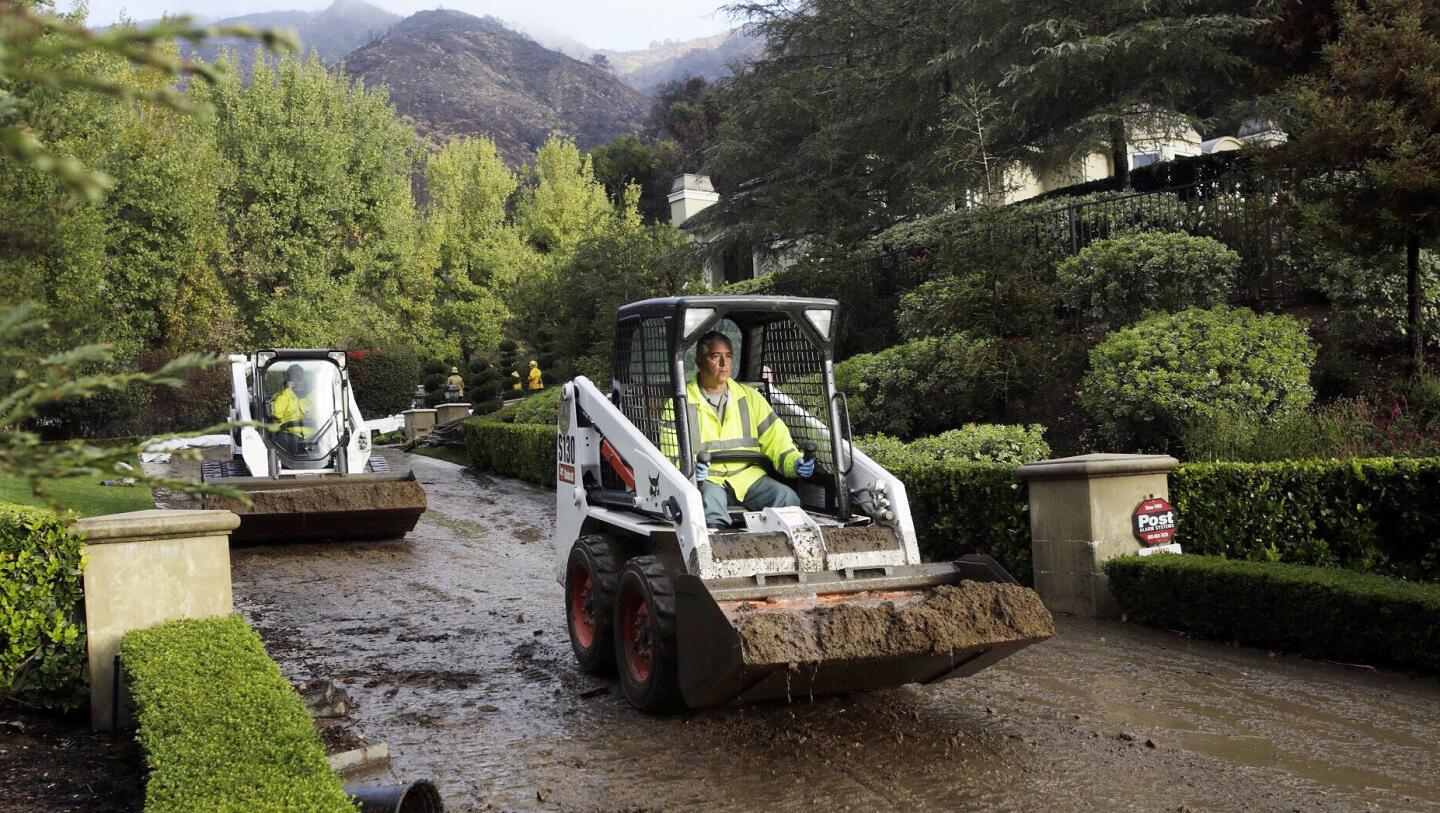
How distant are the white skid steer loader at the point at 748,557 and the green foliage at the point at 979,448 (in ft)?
12.3

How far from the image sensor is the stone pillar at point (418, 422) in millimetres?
30406

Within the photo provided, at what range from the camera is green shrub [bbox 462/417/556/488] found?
18.8 metres

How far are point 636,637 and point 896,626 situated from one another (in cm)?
177

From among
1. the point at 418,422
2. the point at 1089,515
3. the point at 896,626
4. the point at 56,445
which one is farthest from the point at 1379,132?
the point at 418,422

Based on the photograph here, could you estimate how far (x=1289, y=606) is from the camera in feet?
23.5

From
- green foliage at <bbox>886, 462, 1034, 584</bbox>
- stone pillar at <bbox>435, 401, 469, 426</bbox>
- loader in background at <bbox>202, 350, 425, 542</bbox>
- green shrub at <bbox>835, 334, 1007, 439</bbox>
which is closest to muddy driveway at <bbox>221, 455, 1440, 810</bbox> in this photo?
green foliage at <bbox>886, 462, 1034, 584</bbox>

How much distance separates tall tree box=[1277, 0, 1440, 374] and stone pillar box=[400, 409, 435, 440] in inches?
946

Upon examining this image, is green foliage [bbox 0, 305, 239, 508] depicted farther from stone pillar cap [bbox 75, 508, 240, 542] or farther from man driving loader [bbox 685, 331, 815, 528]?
man driving loader [bbox 685, 331, 815, 528]

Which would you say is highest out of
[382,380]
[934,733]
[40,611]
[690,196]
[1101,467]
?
[690,196]

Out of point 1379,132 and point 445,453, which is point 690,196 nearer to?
point 445,453

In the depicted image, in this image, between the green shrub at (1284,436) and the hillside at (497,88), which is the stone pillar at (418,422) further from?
the hillside at (497,88)

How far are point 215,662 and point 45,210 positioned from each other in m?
19.6

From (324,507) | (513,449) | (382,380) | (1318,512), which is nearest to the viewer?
(1318,512)

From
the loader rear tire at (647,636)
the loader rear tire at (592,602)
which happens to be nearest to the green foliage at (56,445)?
the loader rear tire at (647,636)
